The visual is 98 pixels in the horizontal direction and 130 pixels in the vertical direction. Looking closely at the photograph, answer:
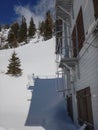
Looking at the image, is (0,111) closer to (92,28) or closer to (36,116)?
(36,116)

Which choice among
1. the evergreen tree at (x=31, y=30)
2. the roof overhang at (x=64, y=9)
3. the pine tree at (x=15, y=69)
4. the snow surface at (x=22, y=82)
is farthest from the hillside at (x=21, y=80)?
the evergreen tree at (x=31, y=30)

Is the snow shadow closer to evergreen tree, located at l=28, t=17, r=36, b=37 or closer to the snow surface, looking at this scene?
the snow surface

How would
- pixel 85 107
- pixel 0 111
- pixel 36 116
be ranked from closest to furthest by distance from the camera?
1. pixel 85 107
2. pixel 36 116
3. pixel 0 111

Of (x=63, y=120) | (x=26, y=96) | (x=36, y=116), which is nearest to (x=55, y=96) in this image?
(x=26, y=96)

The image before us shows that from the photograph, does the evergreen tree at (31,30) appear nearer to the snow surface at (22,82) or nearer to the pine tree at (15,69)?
the snow surface at (22,82)

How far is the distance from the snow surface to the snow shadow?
43cm

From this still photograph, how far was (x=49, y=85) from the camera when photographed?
2214 cm

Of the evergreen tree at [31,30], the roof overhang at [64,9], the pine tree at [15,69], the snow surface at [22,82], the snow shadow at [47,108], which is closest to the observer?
the roof overhang at [64,9]

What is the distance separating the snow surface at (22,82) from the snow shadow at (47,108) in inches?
17.1

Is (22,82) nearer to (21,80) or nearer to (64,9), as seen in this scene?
(21,80)

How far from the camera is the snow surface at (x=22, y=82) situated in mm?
14156

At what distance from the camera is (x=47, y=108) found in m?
16.9

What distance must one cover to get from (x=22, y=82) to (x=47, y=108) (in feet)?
23.8

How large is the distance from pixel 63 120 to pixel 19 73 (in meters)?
13.4
